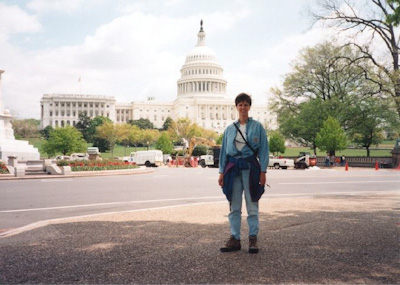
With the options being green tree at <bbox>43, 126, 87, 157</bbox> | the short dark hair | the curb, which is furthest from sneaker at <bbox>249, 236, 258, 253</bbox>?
green tree at <bbox>43, 126, 87, 157</bbox>

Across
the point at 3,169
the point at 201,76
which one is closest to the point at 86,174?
the point at 3,169

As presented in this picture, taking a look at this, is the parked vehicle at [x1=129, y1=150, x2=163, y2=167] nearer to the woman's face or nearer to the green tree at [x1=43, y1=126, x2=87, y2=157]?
the green tree at [x1=43, y1=126, x2=87, y2=157]

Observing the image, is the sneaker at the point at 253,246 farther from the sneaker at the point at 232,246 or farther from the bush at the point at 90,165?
the bush at the point at 90,165

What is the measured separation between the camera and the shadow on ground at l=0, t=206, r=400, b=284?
3.68 metres

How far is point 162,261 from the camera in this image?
4.14 meters

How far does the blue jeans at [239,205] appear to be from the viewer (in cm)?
473

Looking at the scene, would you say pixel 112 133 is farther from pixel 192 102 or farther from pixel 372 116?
pixel 192 102

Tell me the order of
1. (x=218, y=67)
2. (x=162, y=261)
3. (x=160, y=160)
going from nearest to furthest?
(x=162, y=261) < (x=160, y=160) < (x=218, y=67)

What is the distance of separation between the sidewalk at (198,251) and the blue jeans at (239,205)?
0.29 m

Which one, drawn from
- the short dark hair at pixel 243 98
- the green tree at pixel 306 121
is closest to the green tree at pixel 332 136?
the green tree at pixel 306 121

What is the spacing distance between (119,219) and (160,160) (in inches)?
1342

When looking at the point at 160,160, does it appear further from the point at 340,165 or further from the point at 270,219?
the point at 270,219

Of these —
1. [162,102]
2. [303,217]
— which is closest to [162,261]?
[303,217]

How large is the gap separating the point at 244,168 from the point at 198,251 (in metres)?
1.19
